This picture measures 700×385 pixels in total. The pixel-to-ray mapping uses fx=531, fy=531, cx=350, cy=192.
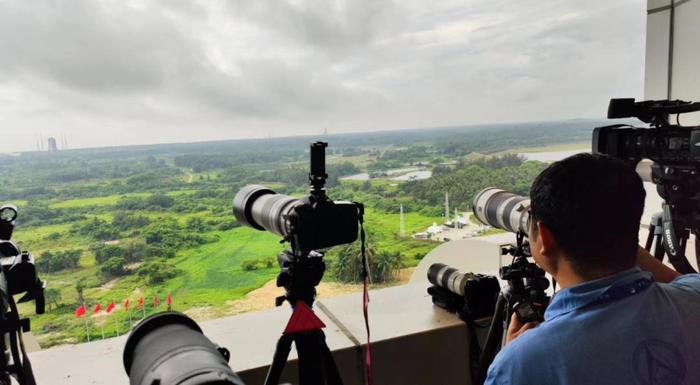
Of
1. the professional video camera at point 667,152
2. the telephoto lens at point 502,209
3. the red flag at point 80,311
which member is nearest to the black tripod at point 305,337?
the telephoto lens at point 502,209

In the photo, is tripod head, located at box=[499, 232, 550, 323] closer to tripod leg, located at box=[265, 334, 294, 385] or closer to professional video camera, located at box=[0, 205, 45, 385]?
tripod leg, located at box=[265, 334, 294, 385]

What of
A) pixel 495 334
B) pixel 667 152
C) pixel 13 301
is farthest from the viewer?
pixel 667 152

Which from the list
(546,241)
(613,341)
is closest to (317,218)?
(546,241)

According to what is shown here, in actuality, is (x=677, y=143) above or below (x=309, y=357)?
above

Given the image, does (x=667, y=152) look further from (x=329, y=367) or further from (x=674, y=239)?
(x=329, y=367)

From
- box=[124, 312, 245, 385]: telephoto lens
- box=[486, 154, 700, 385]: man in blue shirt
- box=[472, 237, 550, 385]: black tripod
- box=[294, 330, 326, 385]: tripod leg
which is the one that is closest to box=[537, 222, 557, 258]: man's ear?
box=[486, 154, 700, 385]: man in blue shirt

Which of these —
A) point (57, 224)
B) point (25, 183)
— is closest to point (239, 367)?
point (57, 224)
